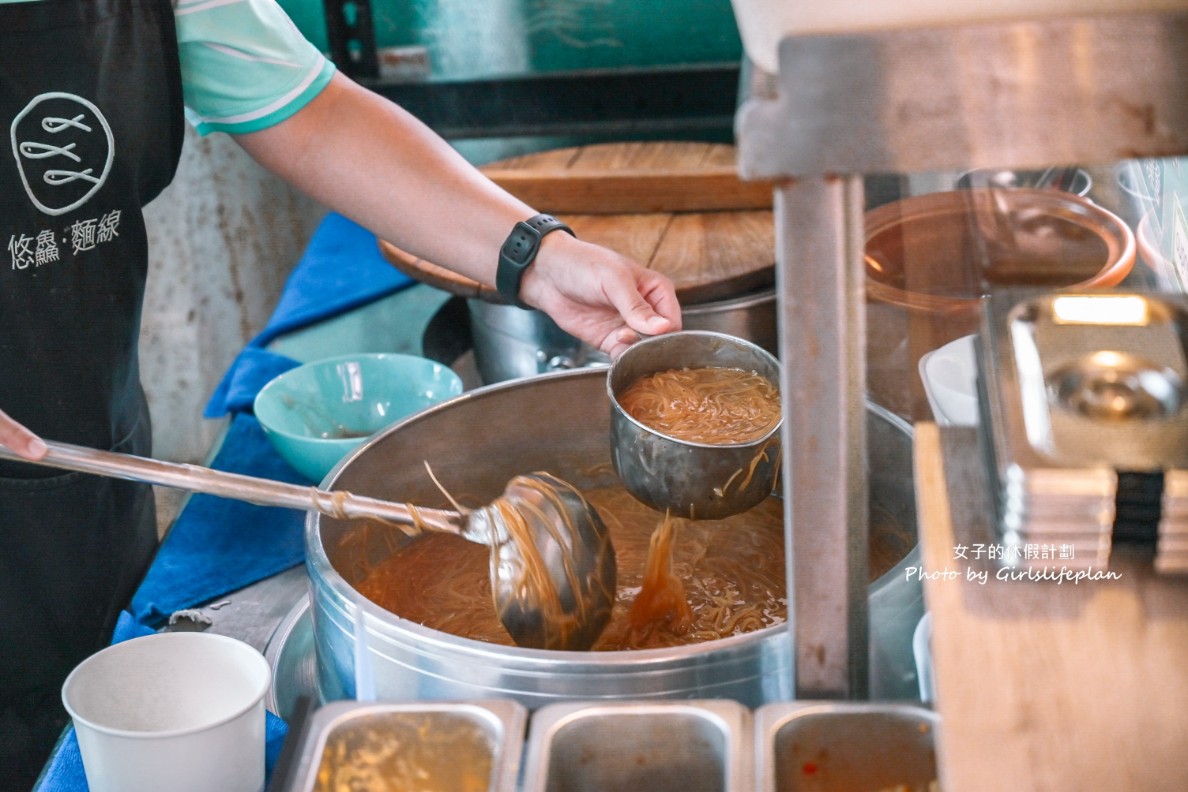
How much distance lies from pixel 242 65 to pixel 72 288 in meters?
0.42

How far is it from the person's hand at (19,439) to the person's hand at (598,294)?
757 mm

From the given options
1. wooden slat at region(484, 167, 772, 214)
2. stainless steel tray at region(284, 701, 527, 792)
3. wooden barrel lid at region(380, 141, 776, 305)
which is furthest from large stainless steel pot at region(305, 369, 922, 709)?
wooden slat at region(484, 167, 772, 214)

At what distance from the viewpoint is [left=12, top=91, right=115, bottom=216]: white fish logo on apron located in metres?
1.52

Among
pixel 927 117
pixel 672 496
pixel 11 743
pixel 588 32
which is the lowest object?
pixel 11 743

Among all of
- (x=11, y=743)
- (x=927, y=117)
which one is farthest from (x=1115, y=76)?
(x=11, y=743)

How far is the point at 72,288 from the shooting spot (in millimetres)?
1643

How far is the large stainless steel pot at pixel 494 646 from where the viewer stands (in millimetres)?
960

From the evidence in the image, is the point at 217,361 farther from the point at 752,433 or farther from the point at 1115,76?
the point at 1115,76

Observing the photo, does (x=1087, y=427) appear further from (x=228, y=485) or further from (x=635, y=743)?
(x=228, y=485)

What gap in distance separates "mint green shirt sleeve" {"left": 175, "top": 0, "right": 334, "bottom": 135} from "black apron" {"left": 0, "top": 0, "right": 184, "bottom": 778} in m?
0.05

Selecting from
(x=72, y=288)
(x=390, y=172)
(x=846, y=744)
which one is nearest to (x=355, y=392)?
(x=390, y=172)

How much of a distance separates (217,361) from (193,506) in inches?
91.6

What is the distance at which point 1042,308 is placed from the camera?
2.50ft

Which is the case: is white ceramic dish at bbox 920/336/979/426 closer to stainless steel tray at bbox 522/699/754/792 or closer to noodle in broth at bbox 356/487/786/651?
stainless steel tray at bbox 522/699/754/792
